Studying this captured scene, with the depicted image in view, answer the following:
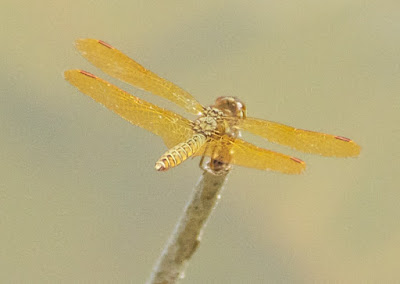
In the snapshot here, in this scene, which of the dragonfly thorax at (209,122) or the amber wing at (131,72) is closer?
the dragonfly thorax at (209,122)

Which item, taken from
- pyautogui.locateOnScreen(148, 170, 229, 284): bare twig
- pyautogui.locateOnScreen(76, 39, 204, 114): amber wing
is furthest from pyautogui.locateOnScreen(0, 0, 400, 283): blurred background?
pyautogui.locateOnScreen(148, 170, 229, 284): bare twig

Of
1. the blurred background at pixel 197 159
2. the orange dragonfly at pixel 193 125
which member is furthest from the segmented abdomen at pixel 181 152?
the blurred background at pixel 197 159

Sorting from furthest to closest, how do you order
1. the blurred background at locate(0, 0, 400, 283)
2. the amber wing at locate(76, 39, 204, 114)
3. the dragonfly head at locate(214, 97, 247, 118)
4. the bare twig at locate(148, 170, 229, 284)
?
the blurred background at locate(0, 0, 400, 283) → the amber wing at locate(76, 39, 204, 114) → the dragonfly head at locate(214, 97, 247, 118) → the bare twig at locate(148, 170, 229, 284)

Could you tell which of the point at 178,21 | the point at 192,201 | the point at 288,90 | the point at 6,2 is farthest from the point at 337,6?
the point at 192,201

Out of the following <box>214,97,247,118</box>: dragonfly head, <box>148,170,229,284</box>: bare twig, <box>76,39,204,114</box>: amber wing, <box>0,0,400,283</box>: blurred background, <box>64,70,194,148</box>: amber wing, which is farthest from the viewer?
<box>0,0,400,283</box>: blurred background

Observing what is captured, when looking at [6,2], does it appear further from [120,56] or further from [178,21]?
[120,56]

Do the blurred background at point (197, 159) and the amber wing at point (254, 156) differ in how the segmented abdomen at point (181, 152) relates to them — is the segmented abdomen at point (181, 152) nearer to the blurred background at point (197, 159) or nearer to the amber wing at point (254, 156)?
the amber wing at point (254, 156)

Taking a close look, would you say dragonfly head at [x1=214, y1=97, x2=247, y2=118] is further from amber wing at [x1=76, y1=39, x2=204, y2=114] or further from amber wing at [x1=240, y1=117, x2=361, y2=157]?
amber wing at [x1=76, y1=39, x2=204, y2=114]

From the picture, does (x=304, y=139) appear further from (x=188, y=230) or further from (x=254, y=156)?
(x=188, y=230)
